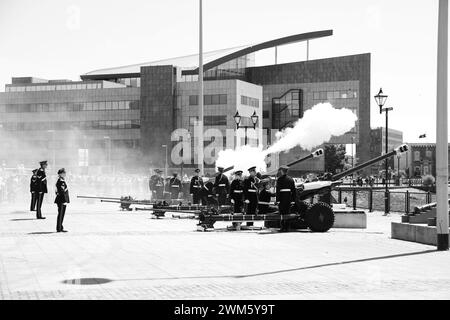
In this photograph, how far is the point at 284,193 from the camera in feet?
68.0

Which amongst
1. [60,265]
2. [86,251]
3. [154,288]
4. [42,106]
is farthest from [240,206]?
[42,106]

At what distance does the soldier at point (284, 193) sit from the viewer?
20703 millimetres

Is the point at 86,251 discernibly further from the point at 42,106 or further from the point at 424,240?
the point at 42,106

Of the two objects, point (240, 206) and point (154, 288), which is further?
point (240, 206)

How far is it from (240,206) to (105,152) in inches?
3613

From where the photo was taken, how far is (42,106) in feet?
385

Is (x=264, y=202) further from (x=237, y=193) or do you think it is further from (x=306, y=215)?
(x=306, y=215)

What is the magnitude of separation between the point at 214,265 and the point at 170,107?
97.1 metres

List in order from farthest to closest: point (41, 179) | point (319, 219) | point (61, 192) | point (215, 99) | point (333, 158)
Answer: point (215, 99)
point (333, 158)
point (41, 179)
point (319, 219)
point (61, 192)

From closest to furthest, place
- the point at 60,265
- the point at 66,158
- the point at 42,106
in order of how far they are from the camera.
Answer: the point at 60,265 < the point at 66,158 < the point at 42,106

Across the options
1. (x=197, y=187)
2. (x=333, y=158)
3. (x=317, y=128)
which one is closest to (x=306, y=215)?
(x=197, y=187)

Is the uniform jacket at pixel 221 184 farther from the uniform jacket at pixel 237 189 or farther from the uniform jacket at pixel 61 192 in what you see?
the uniform jacket at pixel 61 192

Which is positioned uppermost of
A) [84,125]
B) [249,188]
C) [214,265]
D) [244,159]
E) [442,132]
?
[84,125]

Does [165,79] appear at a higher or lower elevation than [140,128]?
higher
